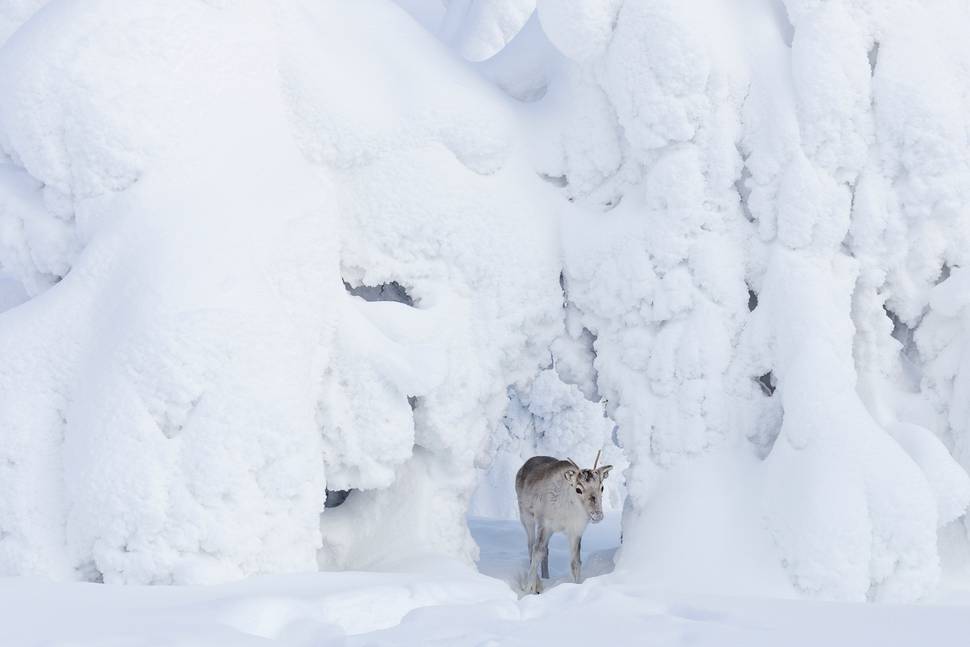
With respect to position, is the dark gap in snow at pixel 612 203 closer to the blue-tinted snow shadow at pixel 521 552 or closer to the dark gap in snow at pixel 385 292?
the dark gap in snow at pixel 385 292

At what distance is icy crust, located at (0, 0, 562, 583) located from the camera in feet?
17.1

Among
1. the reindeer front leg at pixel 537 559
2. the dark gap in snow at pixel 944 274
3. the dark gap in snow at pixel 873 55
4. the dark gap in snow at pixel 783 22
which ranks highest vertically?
the dark gap in snow at pixel 783 22

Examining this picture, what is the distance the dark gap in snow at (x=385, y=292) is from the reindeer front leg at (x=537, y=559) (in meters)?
2.24

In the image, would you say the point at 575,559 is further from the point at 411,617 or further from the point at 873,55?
the point at 873,55

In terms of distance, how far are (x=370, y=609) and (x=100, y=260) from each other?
8.90 ft

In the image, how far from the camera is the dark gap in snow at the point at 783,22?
697 centimetres

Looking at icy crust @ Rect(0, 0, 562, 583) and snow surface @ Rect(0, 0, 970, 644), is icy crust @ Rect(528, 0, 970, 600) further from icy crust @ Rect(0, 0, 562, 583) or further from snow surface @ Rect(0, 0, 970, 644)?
icy crust @ Rect(0, 0, 562, 583)

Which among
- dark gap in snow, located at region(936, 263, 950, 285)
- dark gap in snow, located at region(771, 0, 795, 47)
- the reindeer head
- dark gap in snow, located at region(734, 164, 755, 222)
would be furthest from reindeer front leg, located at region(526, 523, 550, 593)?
dark gap in snow, located at region(771, 0, 795, 47)

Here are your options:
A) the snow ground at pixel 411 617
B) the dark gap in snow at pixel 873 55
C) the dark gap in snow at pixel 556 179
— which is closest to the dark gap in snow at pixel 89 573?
the snow ground at pixel 411 617

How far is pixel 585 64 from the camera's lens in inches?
284

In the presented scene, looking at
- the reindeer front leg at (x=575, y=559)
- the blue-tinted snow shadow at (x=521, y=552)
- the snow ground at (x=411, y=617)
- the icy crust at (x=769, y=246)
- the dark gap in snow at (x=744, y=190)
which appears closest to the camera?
the snow ground at (x=411, y=617)

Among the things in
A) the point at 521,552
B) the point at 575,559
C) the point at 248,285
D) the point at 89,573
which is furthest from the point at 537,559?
the point at 89,573

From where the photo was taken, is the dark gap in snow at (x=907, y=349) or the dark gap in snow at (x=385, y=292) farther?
the dark gap in snow at (x=385, y=292)

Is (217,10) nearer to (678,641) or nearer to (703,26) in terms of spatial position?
(703,26)
